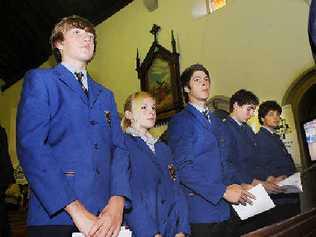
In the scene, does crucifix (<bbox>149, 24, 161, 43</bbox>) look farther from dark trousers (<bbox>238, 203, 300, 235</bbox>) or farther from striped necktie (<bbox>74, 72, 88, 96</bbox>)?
striped necktie (<bbox>74, 72, 88, 96</bbox>)

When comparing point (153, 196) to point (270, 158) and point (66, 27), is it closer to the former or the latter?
point (66, 27)

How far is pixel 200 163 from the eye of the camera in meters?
2.28

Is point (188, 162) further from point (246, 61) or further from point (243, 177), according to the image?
point (246, 61)

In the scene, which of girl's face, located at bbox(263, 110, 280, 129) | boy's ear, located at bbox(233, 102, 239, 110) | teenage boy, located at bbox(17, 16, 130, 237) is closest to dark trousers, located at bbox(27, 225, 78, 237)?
teenage boy, located at bbox(17, 16, 130, 237)

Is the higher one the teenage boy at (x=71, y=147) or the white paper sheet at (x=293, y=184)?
the teenage boy at (x=71, y=147)

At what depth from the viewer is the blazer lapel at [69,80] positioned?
5.32 ft

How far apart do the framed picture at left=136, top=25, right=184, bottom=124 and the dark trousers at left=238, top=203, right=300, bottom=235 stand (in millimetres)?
4809

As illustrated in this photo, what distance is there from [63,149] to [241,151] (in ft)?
5.15

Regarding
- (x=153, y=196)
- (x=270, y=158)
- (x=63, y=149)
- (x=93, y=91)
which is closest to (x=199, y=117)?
(x=153, y=196)

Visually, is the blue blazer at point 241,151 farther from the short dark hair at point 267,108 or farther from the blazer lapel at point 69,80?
the blazer lapel at point 69,80

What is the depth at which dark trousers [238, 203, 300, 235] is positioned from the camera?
8.44 ft

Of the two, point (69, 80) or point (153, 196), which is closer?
point (69, 80)

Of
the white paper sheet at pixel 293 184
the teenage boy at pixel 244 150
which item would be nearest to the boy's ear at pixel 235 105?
the teenage boy at pixel 244 150

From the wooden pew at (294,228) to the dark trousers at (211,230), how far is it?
40.0 inches
